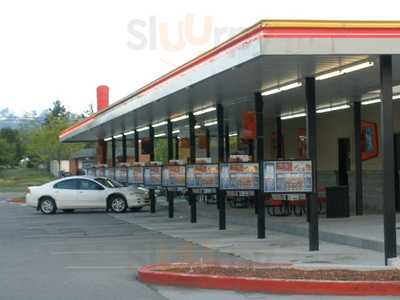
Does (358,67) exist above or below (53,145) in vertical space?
below

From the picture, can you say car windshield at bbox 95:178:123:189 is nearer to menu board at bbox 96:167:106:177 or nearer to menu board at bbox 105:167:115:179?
menu board at bbox 105:167:115:179

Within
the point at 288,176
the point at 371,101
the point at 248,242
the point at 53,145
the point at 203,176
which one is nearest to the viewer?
the point at 288,176

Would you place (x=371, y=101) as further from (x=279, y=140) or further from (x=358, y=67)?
(x=358, y=67)

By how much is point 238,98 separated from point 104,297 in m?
11.1

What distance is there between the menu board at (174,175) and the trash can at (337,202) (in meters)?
4.56

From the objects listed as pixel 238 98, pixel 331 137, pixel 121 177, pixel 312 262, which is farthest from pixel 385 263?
pixel 121 177

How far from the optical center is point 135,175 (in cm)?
2931

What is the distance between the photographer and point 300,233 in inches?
703

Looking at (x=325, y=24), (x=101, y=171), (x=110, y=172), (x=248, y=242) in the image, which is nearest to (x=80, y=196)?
(x=110, y=172)

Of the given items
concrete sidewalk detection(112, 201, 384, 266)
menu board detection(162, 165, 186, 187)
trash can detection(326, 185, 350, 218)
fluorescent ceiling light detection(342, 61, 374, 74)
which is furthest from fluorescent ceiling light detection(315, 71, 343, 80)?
menu board detection(162, 165, 186, 187)

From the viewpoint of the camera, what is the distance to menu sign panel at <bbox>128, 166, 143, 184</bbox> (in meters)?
28.5

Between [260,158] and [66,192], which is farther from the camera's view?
[66,192]

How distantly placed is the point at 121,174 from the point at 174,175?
932 centimetres

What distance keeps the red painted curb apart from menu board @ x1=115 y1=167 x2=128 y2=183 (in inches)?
802
